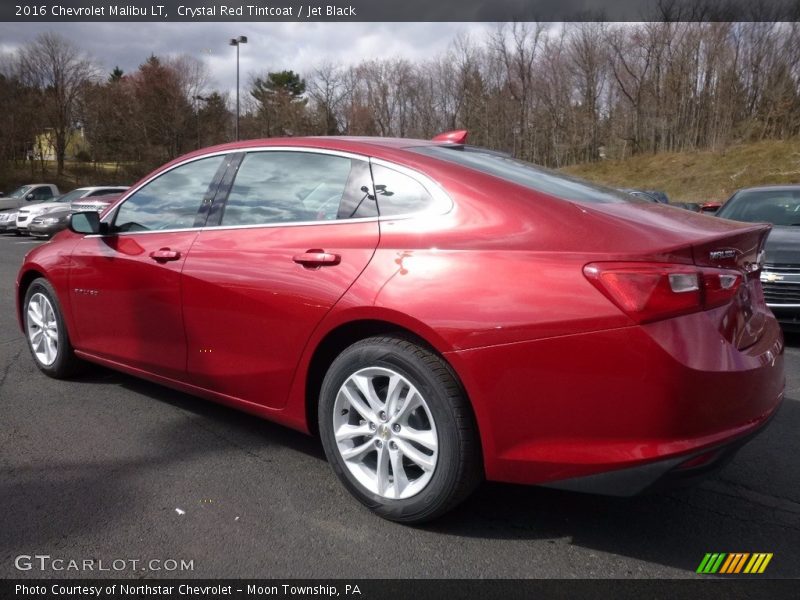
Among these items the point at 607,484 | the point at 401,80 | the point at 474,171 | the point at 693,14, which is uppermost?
the point at 693,14

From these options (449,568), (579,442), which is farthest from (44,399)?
(579,442)

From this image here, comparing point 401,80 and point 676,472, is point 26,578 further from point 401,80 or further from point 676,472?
point 401,80

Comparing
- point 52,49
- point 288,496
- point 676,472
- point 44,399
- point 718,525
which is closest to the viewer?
point 676,472

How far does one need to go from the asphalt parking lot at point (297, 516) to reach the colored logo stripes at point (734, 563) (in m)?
0.04

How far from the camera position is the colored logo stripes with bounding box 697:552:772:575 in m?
2.43

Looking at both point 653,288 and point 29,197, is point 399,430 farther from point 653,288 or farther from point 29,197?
point 29,197

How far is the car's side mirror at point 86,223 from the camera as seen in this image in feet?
13.6

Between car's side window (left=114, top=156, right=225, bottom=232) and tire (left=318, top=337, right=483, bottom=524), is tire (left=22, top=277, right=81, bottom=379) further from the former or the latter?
tire (left=318, top=337, right=483, bottom=524)

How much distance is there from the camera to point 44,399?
425 centimetres

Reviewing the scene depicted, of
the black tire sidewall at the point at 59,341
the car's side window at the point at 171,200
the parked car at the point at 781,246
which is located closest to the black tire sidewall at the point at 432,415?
the car's side window at the point at 171,200

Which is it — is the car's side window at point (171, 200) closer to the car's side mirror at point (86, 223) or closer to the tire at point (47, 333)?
the car's side mirror at point (86, 223)

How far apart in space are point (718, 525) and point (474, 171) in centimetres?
177

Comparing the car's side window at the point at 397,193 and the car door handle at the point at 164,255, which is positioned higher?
the car's side window at the point at 397,193
